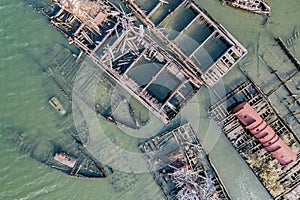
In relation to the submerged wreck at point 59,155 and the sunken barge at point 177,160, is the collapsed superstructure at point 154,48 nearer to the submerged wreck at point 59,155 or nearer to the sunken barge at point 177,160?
the sunken barge at point 177,160

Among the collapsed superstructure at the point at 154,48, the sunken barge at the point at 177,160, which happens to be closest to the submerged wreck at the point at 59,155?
the sunken barge at the point at 177,160

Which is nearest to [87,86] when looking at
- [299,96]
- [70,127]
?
[70,127]

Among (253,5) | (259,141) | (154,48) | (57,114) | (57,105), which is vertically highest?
(253,5)

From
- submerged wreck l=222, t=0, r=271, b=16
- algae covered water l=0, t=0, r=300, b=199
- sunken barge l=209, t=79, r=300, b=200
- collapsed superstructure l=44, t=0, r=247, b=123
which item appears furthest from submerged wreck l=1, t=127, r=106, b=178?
submerged wreck l=222, t=0, r=271, b=16

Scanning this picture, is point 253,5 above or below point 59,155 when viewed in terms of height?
above

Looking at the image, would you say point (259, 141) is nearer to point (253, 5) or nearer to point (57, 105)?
point (253, 5)

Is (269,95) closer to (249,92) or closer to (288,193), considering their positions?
(249,92)

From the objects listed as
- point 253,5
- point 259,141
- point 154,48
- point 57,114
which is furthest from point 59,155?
point 253,5

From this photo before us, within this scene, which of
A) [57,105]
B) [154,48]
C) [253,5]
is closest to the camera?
[154,48]

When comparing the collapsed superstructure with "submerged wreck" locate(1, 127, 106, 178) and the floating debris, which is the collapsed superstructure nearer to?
the floating debris
